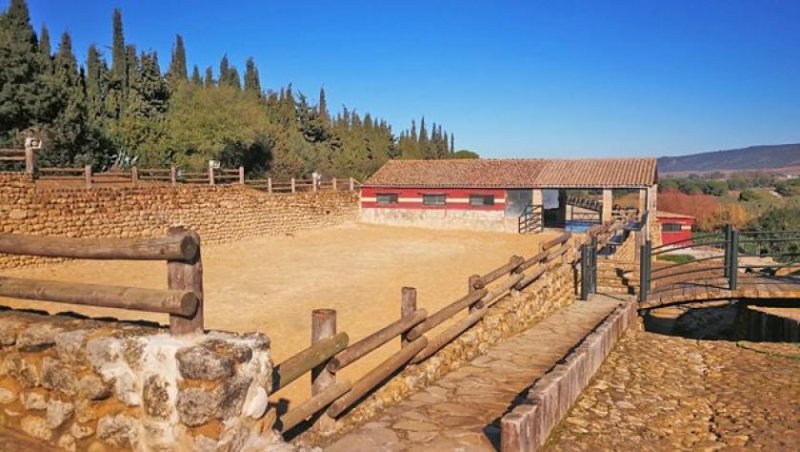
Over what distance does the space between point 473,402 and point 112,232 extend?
16648 millimetres

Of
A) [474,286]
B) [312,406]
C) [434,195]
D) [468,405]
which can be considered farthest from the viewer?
[434,195]

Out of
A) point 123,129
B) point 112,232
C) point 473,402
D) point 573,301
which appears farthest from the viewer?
point 123,129

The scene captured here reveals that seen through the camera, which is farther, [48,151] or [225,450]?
[48,151]

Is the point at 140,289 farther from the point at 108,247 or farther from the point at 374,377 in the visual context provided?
the point at 374,377

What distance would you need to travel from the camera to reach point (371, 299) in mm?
14070

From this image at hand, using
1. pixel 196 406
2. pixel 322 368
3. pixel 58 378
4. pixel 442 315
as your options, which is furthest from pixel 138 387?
pixel 442 315

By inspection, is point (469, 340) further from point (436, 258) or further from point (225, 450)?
point (436, 258)

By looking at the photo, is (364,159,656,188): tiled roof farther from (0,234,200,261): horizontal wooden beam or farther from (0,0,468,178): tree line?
(0,234,200,261): horizontal wooden beam

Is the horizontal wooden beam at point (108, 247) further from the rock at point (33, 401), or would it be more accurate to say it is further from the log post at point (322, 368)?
the log post at point (322, 368)

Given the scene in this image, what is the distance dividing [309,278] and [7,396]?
44.1 ft

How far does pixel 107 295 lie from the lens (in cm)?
353

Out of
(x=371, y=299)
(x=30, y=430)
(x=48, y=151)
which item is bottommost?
(x=371, y=299)

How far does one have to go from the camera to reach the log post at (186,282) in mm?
3240

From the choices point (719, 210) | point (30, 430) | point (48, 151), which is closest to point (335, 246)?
point (48, 151)
